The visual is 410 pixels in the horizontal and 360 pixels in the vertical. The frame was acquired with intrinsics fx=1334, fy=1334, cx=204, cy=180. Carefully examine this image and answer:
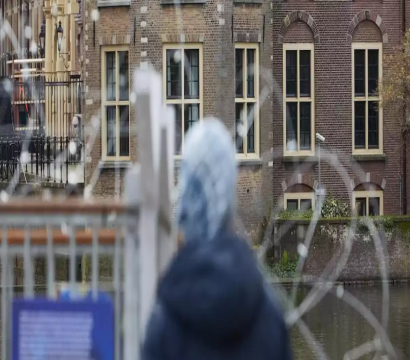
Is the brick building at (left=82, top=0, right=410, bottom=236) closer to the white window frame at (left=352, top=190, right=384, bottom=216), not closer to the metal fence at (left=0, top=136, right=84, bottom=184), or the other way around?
the white window frame at (left=352, top=190, right=384, bottom=216)

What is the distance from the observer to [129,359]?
233 inches

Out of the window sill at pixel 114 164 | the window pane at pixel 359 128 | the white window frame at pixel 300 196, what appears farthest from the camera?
the window pane at pixel 359 128

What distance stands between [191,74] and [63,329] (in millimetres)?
21017

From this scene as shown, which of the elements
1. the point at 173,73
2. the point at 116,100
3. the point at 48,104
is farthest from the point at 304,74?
the point at 48,104

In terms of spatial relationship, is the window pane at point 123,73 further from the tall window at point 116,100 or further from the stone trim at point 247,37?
the stone trim at point 247,37

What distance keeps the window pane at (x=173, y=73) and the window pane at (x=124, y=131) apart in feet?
3.51

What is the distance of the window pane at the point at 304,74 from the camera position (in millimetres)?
29344

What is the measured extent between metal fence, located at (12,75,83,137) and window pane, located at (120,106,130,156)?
2278 millimetres

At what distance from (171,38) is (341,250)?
215 inches

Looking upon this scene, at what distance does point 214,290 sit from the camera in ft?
13.9

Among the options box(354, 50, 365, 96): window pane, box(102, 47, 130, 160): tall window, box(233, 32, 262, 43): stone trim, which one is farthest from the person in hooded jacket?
box(354, 50, 365, 96): window pane

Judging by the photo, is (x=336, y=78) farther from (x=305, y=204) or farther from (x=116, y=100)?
(x=116, y=100)

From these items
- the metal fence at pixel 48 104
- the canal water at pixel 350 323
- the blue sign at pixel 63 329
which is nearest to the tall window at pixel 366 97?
the canal water at pixel 350 323

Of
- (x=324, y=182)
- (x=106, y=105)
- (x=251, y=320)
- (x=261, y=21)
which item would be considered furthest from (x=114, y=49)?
(x=251, y=320)
